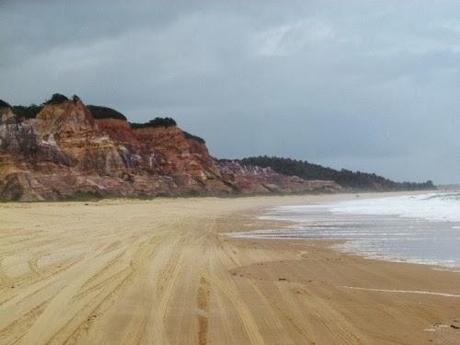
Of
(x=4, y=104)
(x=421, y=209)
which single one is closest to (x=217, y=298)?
(x=421, y=209)

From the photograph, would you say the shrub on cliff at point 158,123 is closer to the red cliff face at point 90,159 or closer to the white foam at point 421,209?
the red cliff face at point 90,159

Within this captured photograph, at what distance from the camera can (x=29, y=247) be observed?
47.0 ft

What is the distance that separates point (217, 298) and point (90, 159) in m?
60.5

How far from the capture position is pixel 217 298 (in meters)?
8.45

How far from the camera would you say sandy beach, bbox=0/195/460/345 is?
6414mm

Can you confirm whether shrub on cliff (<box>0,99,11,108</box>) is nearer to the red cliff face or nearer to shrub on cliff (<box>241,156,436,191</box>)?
the red cliff face

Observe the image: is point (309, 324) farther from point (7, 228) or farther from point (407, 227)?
point (407, 227)

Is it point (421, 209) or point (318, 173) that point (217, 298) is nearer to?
point (421, 209)

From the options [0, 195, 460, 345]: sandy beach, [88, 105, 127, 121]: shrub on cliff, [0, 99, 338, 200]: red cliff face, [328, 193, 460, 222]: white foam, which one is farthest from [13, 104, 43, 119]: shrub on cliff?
[0, 195, 460, 345]: sandy beach

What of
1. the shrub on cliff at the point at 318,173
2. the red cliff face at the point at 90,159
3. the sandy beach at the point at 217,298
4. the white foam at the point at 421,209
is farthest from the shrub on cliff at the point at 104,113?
the shrub on cliff at the point at 318,173

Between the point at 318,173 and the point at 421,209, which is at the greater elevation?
the point at 318,173

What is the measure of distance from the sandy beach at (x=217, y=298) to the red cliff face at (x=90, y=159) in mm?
41338

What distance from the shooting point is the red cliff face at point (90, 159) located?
56.3 metres

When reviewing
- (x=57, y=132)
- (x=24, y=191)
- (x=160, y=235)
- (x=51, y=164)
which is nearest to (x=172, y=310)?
(x=160, y=235)
